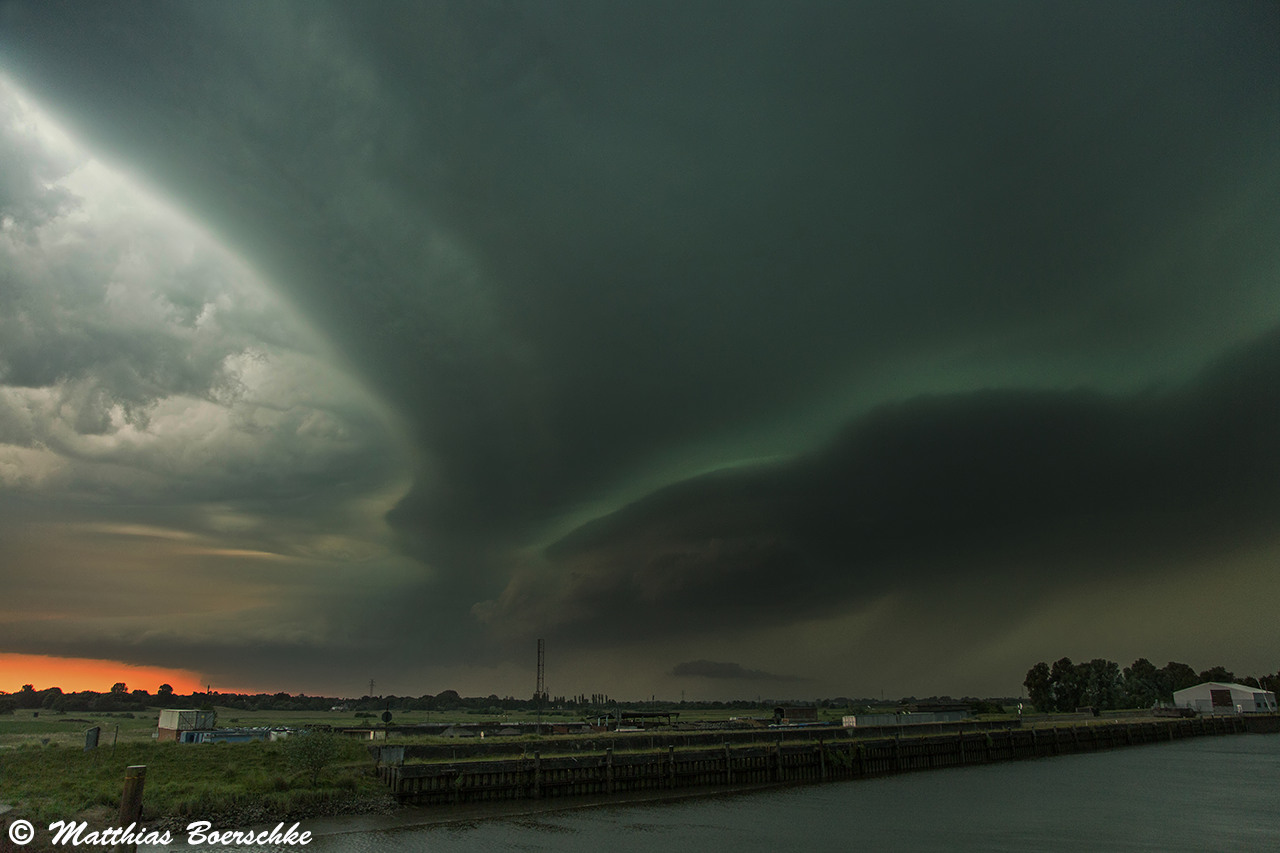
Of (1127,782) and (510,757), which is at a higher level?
(510,757)

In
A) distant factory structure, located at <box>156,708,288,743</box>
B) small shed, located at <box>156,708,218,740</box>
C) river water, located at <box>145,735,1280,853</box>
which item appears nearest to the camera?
river water, located at <box>145,735,1280,853</box>

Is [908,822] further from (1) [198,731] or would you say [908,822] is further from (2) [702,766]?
(1) [198,731]

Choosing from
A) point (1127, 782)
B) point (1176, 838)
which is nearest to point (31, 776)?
point (1176, 838)

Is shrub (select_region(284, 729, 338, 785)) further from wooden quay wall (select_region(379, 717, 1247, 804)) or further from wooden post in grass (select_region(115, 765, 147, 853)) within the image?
wooden post in grass (select_region(115, 765, 147, 853))

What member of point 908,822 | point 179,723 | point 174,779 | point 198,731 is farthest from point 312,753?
point 908,822

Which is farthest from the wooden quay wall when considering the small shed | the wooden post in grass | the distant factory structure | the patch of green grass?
the small shed

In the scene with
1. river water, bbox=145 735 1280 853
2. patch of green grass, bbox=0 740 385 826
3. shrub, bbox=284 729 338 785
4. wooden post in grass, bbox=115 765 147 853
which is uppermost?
wooden post in grass, bbox=115 765 147 853

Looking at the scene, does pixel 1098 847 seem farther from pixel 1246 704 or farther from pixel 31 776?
pixel 1246 704

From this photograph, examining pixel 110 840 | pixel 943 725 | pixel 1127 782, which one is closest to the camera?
pixel 110 840
